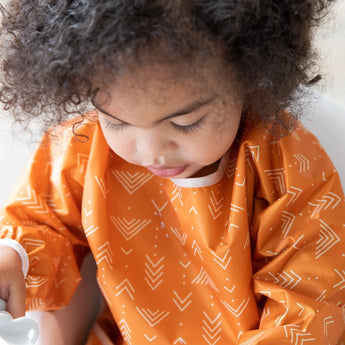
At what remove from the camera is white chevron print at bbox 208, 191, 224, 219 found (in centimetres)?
73

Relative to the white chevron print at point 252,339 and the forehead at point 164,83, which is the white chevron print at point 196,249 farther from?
the forehead at point 164,83

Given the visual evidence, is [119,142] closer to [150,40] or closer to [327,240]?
[150,40]

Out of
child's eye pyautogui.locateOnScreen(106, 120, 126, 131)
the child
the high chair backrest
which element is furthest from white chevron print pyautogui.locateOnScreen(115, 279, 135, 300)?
the high chair backrest

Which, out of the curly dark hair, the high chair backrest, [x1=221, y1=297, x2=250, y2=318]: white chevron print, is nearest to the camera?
the curly dark hair

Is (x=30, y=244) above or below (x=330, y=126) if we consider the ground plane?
below

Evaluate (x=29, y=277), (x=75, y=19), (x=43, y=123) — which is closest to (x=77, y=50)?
(x=75, y=19)

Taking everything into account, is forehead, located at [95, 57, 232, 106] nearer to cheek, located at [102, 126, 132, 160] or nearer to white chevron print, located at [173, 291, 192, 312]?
cheek, located at [102, 126, 132, 160]

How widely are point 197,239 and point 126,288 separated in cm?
10

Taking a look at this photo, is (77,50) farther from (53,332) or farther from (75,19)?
(53,332)

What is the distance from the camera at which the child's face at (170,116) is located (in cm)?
56

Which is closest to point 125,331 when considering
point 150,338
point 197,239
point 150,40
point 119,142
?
point 150,338

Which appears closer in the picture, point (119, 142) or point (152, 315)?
point (119, 142)

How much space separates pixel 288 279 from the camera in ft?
2.35

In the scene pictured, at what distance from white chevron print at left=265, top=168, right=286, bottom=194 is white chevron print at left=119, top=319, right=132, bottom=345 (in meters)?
0.24
